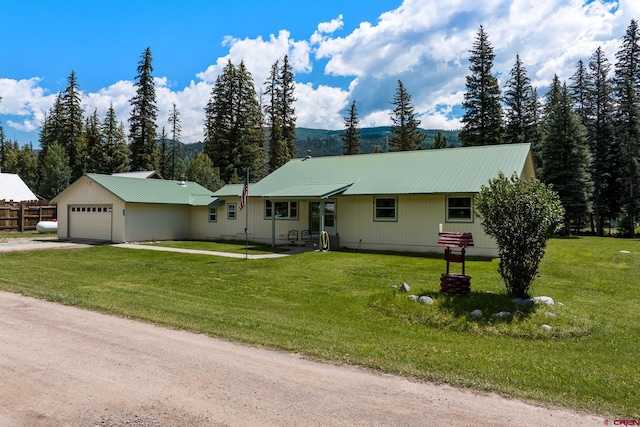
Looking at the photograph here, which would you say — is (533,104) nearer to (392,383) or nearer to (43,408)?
(392,383)

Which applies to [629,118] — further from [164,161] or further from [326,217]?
[164,161]

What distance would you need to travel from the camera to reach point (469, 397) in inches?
175

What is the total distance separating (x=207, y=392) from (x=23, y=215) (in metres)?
31.8

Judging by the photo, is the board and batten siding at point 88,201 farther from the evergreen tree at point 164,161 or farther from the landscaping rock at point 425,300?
the evergreen tree at point 164,161

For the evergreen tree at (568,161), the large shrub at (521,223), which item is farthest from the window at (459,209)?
the evergreen tree at (568,161)

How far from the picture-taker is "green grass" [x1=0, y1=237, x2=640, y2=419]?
16.9ft

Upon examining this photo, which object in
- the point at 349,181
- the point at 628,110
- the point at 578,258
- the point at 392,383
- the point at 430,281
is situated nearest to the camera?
the point at 392,383

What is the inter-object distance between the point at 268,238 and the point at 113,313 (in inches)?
570

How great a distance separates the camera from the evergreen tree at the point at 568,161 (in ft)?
101

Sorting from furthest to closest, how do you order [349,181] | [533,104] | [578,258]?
1. [533,104]
2. [349,181]
3. [578,258]

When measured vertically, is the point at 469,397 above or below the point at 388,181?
below

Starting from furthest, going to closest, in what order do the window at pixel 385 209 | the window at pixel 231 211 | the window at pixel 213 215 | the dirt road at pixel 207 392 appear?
the window at pixel 213 215 → the window at pixel 231 211 → the window at pixel 385 209 → the dirt road at pixel 207 392

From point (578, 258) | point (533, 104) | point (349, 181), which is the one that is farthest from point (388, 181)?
point (533, 104)

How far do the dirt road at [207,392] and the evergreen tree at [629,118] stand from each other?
3215 centimetres
